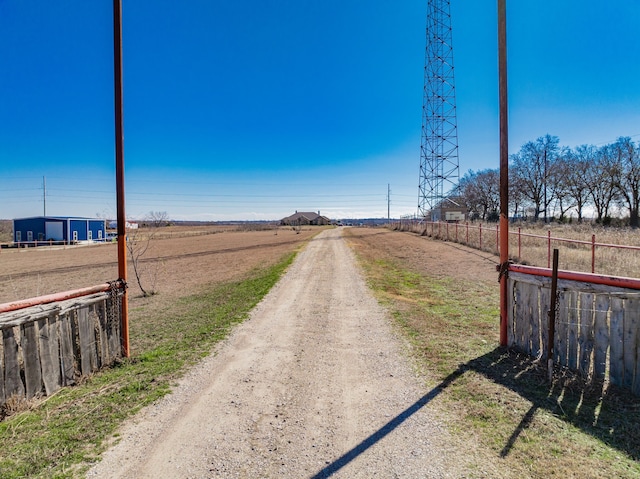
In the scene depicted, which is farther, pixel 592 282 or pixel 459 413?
pixel 592 282

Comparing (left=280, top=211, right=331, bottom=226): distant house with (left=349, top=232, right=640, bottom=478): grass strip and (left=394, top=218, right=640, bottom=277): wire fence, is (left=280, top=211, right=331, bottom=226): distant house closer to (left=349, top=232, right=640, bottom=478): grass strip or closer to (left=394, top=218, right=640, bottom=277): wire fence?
(left=394, top=218, right=640, bottom=277): wire fence

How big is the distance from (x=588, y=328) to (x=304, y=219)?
134735mm

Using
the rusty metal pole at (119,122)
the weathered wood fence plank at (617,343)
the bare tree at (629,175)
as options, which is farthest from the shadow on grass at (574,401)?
the bare tree at (629,175)

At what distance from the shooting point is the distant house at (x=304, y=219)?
136125mm

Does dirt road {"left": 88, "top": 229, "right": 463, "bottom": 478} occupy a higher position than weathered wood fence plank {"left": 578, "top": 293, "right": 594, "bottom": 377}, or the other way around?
weathered wood fence plank {"left": 578, "top": 293, "right": 594, "bottom": 377}

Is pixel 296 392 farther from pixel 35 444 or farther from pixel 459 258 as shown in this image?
pixel 459 258

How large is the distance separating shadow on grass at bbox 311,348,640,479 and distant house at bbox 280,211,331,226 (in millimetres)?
127493

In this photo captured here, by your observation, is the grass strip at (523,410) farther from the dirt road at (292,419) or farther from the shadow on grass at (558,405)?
the dirt road at (292,419)

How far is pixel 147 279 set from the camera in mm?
15094

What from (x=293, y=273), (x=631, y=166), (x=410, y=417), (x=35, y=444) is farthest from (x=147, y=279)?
(x=631, y=166)

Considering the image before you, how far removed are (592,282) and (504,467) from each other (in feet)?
8.58

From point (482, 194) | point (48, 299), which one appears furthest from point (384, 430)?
point (482, 194)

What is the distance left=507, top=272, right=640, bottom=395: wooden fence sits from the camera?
3.58 meters

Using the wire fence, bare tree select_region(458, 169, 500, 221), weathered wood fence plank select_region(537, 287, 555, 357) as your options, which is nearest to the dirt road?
weathered wood fence plank select_region(537, 287, 555, 357)
